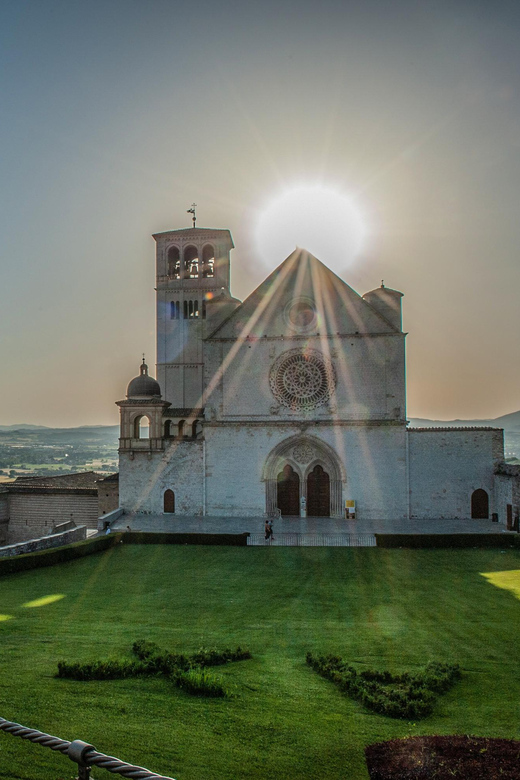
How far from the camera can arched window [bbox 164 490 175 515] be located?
35.4m

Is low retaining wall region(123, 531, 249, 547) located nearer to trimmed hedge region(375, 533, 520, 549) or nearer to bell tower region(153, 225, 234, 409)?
trimmed hedge region(375, 533, 520, 549)

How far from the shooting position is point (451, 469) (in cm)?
3278

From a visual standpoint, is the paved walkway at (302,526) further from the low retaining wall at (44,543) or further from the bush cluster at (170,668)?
the bush cluster at (170,668)

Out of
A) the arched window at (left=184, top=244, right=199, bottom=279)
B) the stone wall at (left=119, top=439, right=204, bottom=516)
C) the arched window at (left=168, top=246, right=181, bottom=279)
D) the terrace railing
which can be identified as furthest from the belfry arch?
the terrace railing

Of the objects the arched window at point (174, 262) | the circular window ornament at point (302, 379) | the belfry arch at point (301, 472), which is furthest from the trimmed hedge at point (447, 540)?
the arched window at point (174, 262)

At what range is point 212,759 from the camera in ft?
21.0

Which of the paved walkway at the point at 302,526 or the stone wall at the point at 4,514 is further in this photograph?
the stone wall at the point at 4,514

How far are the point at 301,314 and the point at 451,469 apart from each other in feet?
43.4

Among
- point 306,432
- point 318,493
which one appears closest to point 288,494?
point 318,493

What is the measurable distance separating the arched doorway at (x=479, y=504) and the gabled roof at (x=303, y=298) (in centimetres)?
1084

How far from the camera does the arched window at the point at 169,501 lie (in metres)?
35.4

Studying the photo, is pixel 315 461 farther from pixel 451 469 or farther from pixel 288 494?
pixel 451 469

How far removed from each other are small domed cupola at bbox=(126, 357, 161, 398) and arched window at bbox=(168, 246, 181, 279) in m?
13.8

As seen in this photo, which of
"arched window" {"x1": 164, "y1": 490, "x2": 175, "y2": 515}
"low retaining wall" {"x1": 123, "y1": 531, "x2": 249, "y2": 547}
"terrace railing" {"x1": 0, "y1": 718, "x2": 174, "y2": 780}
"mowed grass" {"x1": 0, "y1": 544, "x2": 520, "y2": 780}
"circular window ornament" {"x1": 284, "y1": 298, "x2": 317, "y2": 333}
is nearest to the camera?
"terrace railing" {"x1": 0, "y1": 718, "x2": 174, "y2": 780}
